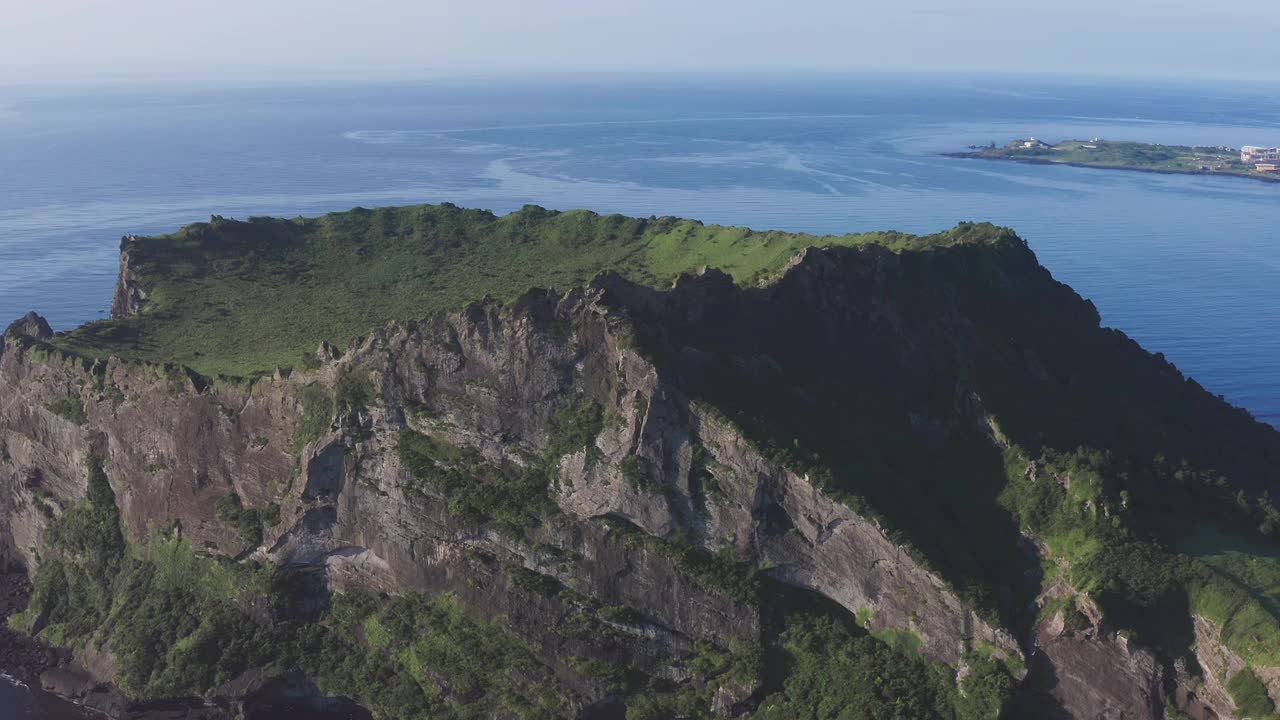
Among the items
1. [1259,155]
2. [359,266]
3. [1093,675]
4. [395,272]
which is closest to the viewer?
[1093,675]

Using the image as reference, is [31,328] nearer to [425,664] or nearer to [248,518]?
[248,518]

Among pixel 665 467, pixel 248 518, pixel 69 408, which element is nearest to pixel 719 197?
pixel 69 408

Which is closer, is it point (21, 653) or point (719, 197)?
point (21, 653)

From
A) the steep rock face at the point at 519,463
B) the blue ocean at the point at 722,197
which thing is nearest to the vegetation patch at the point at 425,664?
the steep rock face at the point at 519,463

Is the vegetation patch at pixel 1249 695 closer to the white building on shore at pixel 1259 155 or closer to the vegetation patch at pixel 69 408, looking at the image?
A: the vegetation patch at pixel 69 408

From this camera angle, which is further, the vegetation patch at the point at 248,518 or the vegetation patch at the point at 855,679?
the vegetation patch at the point at 248,518

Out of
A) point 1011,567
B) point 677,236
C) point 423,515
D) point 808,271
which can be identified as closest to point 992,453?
point 1011,567
